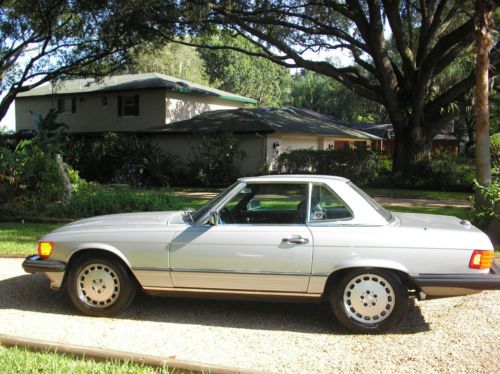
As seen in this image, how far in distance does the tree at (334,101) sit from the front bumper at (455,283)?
43091 mm

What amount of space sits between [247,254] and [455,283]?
1.93m

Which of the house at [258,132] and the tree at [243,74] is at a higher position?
the tree at [243,74]

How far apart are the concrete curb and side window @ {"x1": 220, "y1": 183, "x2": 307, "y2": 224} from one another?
65.6 inches

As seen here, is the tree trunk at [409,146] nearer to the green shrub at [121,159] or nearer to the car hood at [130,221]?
the green shrub at [121,159]

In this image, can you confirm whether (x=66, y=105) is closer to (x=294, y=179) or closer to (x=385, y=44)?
(x=385, y=44)

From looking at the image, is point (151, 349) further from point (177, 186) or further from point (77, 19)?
point (77, 19)

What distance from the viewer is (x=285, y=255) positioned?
16.3 ft

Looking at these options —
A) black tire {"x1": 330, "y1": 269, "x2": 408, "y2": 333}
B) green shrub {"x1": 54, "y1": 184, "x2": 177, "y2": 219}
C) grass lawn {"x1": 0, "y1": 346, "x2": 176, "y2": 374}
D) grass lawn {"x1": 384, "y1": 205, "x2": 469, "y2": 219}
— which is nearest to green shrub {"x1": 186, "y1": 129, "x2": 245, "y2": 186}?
grass lawn {"x1": 384, "y1": 205, "x2": 469, "y2": 219}

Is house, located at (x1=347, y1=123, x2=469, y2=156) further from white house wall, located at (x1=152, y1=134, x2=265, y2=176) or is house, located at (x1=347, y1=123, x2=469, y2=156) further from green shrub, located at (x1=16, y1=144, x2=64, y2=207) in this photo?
Result: green shrub, located at (x1=16, y1=144, x2=64, y2=207)

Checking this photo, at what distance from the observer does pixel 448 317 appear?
539 centimetres

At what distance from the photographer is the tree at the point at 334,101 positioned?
51.3m

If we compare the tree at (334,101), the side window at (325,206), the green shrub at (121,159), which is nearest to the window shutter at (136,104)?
the green shrub at (121,159)

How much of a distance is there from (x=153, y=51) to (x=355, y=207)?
22.6 meters

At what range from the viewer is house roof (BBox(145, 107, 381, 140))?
23734mm
